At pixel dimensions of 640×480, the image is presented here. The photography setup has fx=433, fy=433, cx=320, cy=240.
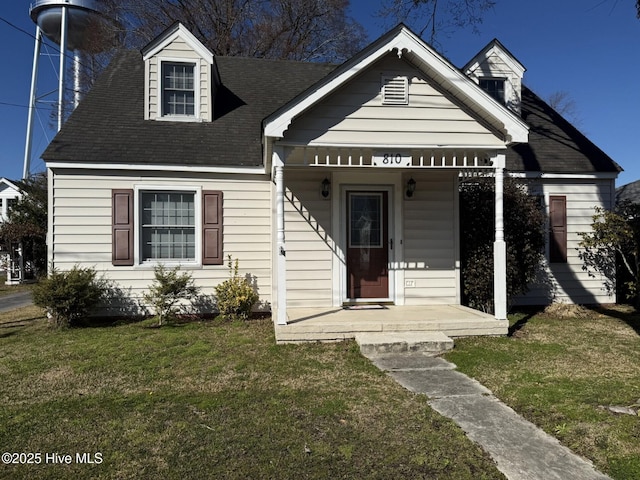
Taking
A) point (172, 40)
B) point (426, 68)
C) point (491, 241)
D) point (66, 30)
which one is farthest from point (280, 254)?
point (66, 30)

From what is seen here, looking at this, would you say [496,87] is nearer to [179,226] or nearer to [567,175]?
[567,175]

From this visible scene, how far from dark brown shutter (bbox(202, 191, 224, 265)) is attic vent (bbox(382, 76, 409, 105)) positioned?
361 cm

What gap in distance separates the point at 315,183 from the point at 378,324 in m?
2.84

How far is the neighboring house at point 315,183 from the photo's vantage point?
6391mm

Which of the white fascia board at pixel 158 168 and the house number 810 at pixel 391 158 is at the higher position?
the white fascia board at pixel 158 168

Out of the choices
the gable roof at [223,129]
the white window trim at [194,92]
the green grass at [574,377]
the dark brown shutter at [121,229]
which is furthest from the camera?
the white window trim at [194,92]

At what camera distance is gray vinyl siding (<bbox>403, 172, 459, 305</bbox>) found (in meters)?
7.92

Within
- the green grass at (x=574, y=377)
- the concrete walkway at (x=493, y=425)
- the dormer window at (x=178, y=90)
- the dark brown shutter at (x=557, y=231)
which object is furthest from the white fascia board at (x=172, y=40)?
the dark brown shutter at (x=557, y=231)

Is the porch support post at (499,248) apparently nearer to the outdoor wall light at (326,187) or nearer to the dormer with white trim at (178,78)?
the outdoor wall light at (326,187)

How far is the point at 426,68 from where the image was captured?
6418 mm

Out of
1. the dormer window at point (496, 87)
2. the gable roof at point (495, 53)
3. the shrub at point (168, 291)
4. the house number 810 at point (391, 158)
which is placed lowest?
the shrub at point (168, 291)

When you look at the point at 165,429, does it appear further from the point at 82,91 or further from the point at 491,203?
the point at 82,91

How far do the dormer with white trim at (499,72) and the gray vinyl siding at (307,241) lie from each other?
18.3 feet

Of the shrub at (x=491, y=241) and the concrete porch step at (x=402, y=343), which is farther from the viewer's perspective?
the shrub at (x=491, y=241)
